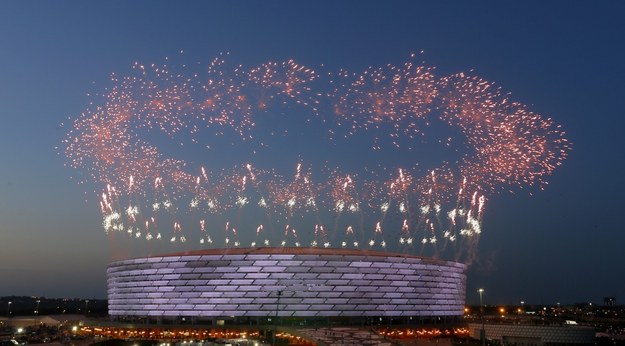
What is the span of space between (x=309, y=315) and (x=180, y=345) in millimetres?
39925

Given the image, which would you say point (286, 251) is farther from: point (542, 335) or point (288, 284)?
point (542, 335)

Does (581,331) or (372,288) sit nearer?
(581,331)

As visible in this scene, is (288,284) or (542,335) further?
(288,284)

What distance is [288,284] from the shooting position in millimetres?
102188

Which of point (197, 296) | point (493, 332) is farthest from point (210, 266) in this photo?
point (493, 332)

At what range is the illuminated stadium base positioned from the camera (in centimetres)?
10231

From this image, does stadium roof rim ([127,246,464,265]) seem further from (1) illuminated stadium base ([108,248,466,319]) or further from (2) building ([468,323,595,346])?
(2) building ([468,323,595,346])

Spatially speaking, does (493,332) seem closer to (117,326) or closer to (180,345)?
(180,345)

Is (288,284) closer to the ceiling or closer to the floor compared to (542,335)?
closer to the ceiling

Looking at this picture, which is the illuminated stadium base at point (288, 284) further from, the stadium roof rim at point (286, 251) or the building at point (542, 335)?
the building at point (542, 335)

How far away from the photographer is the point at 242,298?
338 ft

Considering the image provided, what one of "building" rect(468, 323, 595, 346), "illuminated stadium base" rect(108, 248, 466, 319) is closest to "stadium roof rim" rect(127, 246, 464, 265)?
"illuminated stadium base" rect(108, 248, 466, 319)

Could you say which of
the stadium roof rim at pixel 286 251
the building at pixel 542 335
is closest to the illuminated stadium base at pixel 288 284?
the stadium roof rim at pixel 286 251

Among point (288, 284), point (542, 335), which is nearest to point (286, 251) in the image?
point (288, 284)
